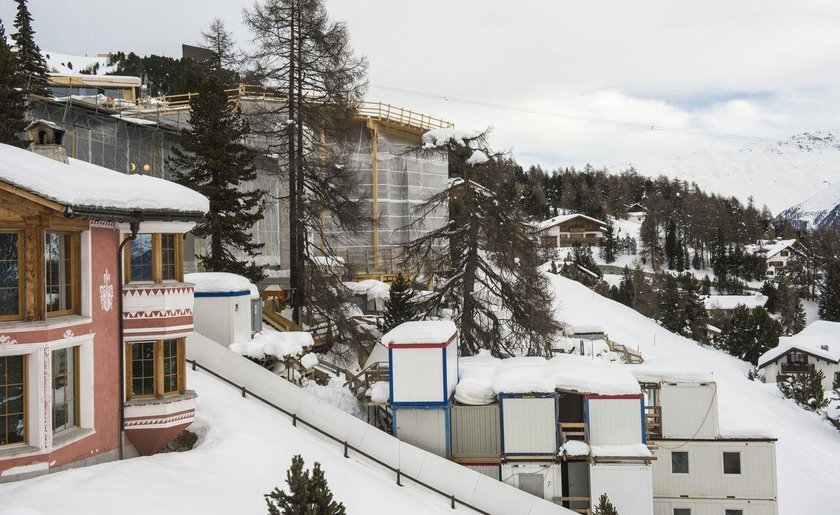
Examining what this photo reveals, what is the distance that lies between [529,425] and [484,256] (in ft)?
33.6

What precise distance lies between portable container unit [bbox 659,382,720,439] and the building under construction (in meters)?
16.0

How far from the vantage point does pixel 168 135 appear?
3878 centimetres

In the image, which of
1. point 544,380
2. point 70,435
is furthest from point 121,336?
point 544,380

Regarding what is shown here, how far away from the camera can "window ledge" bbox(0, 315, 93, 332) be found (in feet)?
40.8

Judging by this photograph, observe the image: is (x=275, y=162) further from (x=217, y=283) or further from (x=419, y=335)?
(x=419, y=335)

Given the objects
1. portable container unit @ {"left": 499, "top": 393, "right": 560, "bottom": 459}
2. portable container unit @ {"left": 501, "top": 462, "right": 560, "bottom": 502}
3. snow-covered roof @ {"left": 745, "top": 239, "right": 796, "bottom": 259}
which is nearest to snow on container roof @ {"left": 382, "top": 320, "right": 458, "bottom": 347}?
portable container unit @ {"left": 499, "top": 393, "right": 560, "bottom": 459}

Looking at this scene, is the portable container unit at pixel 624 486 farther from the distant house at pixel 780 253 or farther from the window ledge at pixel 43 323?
the distant house at pixel 780 253

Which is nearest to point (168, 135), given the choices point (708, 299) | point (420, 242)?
point (420, 242)

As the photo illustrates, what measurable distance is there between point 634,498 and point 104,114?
30.0 m

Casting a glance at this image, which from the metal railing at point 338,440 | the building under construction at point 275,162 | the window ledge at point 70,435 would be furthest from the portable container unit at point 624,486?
the building under construction at point 275,162

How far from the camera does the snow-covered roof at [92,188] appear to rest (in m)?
12.5

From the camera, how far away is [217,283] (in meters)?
23.6

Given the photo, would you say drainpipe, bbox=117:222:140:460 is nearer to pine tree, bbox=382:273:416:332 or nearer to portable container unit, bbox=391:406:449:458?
portable container unit, bbox=391:406:449:458

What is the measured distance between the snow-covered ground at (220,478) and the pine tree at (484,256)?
424 inches
